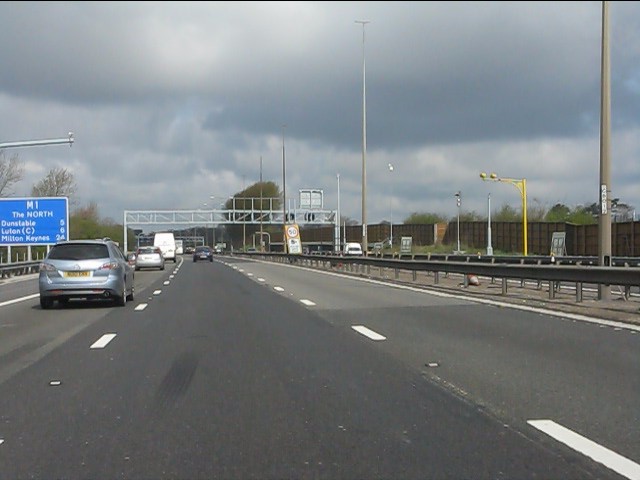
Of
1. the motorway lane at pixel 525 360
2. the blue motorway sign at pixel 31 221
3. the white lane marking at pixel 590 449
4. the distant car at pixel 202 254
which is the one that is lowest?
the distant car at pixel 202 254

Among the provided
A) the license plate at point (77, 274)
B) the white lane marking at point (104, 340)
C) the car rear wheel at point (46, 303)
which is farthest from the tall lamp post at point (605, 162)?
the car rear wheel at point (46, 303)

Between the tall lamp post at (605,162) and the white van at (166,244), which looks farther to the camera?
the white van at (166,244)

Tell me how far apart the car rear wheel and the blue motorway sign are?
2674 cm

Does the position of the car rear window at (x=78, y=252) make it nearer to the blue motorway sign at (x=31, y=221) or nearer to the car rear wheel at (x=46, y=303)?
the car rear wheel at (x=46, y=303)

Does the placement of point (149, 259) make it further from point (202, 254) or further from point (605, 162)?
point (605, 162)

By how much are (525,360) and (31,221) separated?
4077 cm

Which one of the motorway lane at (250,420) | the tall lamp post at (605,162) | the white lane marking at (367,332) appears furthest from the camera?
the tall lamp post at (605,162)

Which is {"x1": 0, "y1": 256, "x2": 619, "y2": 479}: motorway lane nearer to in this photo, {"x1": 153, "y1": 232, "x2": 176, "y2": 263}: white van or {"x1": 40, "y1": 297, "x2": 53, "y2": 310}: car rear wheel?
Result: {"x1": 40, "y1": 297, "x2": 53, "y2": 310}: car rear wheel

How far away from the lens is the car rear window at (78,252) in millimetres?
18875

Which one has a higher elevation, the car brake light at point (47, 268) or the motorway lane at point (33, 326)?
the car brake light at point (47, 268)

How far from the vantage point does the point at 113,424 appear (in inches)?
271

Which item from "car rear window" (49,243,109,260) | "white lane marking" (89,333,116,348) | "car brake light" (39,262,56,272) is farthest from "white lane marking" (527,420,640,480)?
"car brake light" (39,262,56,272)

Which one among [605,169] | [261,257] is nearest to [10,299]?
[605,169]

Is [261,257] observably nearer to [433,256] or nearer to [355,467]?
[433,256]
